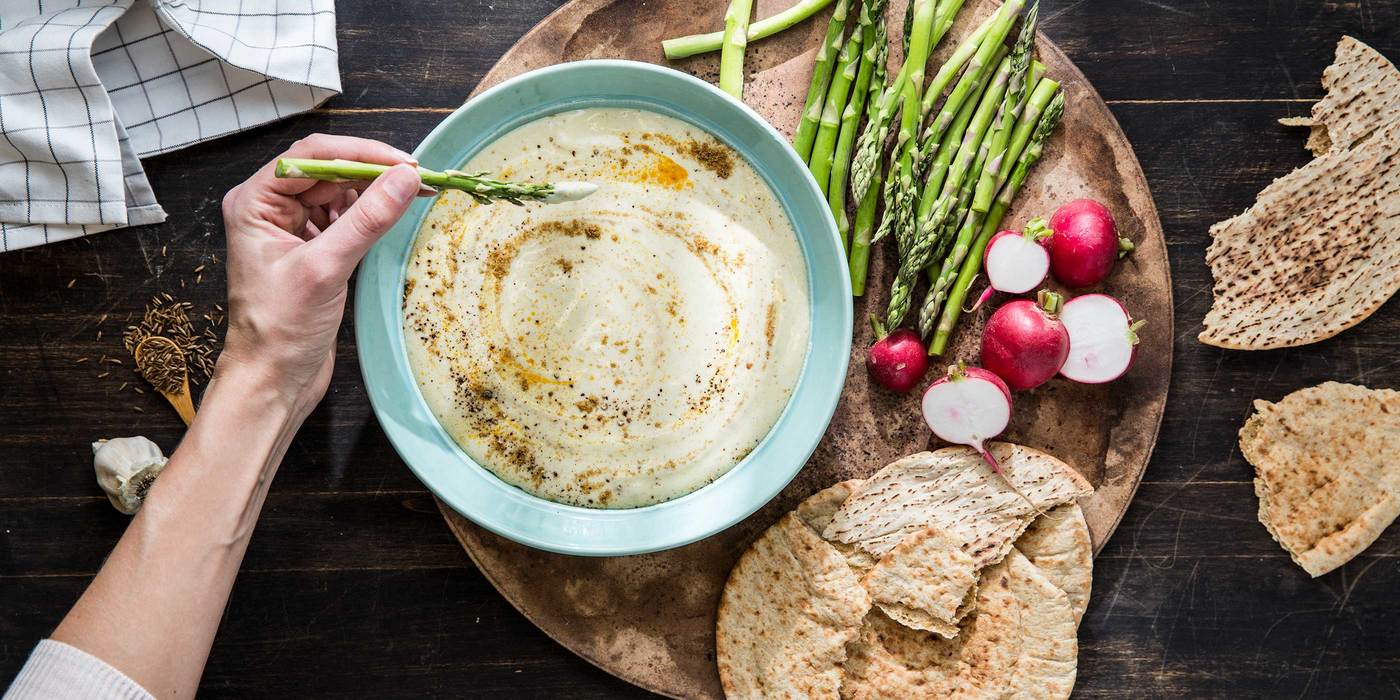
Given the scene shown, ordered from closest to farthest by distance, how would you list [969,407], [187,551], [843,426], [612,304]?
[187,551]
[612,304]
[969,407]
[843,426]

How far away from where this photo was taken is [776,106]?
266 cm

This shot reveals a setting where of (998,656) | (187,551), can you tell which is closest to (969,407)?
(998,656)

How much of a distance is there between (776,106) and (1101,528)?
5.20 ft

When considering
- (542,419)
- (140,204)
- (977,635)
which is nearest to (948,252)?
(977,635)

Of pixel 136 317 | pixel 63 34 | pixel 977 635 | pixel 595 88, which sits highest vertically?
pixel 63 34

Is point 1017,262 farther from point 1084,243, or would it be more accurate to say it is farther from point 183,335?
point 183,335

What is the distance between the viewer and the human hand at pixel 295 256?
2.07 meters

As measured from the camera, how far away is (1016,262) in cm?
258

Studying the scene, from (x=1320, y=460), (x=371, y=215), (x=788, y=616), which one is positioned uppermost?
(x=371, y=215)

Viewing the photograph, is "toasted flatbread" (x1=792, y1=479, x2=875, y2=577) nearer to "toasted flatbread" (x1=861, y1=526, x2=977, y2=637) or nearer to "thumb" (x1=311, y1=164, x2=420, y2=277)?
"toasted flatbread" (x1=861, y1=526, x2=977, y2=637)

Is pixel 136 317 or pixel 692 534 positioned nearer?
pixel 692 534

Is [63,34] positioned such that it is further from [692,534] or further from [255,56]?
[692,534]

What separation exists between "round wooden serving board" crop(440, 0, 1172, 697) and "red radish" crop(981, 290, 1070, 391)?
6.1 inches

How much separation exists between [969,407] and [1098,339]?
1.40 feet
